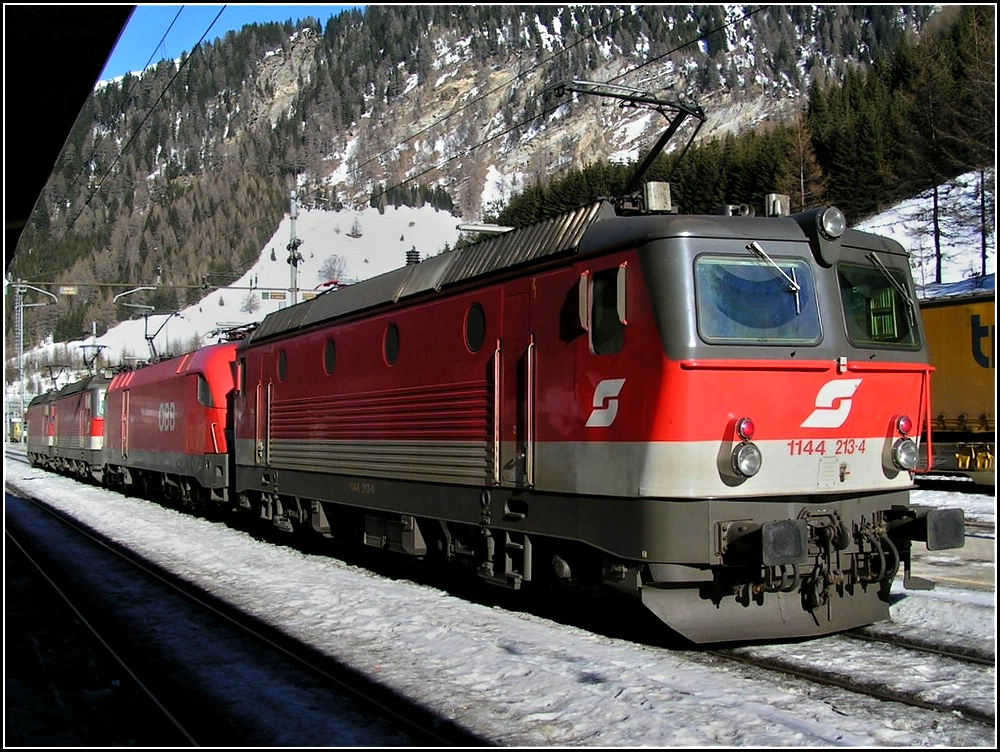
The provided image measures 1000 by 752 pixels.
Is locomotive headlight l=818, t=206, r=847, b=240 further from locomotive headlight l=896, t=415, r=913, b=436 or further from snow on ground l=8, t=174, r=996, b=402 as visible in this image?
snow on ground l=8, t=174, r=996, b=402

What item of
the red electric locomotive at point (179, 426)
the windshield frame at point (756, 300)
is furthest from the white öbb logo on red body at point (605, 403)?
the red electric locomotive at point (179, 426)

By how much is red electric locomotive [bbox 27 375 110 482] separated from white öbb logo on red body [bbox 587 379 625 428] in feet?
81.8

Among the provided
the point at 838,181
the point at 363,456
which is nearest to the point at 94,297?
the point at 838,181

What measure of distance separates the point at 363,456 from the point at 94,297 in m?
110

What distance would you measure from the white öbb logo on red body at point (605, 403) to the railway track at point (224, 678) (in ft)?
8.50

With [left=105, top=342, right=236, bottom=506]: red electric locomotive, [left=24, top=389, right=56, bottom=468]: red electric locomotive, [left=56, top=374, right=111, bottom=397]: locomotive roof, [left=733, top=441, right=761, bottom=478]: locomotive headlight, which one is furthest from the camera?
[left=24, top=389, right=56, bottom=468]: red electric locomotive

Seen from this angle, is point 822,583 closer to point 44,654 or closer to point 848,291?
point 848,291

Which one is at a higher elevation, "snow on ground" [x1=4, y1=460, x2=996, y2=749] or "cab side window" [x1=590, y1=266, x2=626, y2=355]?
"cab side window" [x1=590, y1=266, x2=626, y2=355]

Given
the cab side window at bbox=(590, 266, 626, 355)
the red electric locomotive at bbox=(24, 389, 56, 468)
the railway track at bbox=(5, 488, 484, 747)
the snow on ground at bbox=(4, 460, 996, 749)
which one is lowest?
the railway track at bbox=(5, 488, 484, 747)

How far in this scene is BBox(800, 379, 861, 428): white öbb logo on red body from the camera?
24.7 feet

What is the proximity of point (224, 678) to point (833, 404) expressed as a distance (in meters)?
5.21

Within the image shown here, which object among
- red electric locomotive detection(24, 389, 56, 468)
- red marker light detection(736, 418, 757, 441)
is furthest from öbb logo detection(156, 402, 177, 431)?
red electric locomotive detection(24, 389, 56, 468)

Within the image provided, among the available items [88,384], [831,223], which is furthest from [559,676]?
[88,384]

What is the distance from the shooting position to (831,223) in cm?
764
